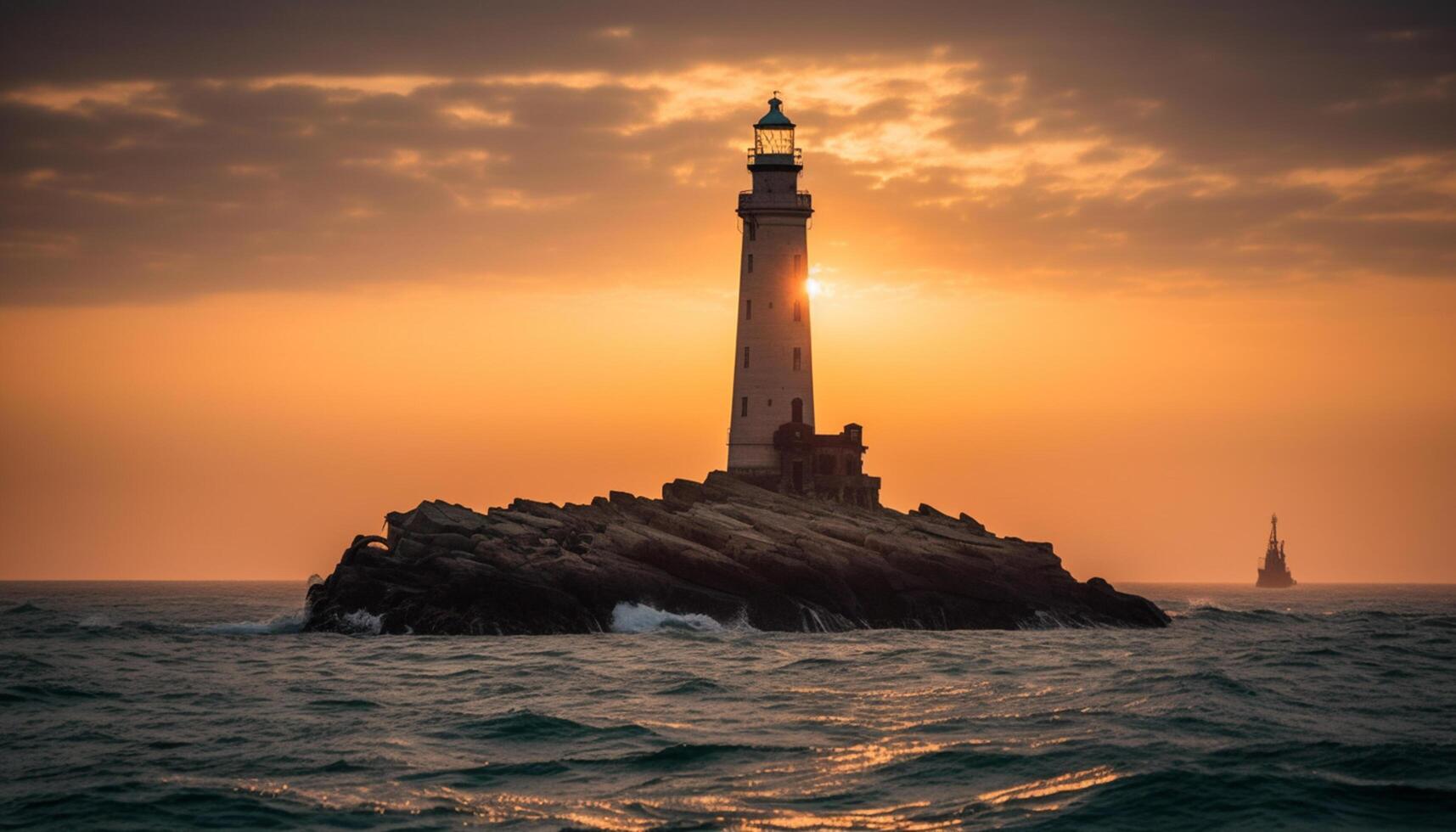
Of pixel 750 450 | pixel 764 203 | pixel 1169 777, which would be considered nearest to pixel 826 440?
pixel 750 450

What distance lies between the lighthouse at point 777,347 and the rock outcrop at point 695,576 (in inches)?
422

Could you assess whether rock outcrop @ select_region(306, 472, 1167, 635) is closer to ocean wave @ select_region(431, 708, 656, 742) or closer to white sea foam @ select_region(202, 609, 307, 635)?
white sea foam @ select_region(202, 609, 307, 635)

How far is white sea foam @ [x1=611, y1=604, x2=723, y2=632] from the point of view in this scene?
52.9 meters

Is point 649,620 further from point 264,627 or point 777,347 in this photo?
point 777,347

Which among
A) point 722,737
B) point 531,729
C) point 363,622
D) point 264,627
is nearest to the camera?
point 722,737

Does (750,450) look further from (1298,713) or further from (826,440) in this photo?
(1298,713)

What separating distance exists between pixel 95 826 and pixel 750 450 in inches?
2067

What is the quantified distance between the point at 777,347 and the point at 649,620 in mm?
23214

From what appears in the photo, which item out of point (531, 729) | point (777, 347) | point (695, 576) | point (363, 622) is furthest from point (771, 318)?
point (531, 729)

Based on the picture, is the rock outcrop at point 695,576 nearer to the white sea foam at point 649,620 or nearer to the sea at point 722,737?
the white sea foam at point 649,620

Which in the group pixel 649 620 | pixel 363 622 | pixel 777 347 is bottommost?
pixel 363 622

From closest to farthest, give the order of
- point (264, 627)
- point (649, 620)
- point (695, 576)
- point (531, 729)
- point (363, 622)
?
point (531, 729) < point (363, 622) < point (649, 620) < point (695, 576) < point (264, 627)

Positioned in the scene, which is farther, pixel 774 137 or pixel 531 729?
pixel 774 137

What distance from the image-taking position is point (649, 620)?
53.2 m
